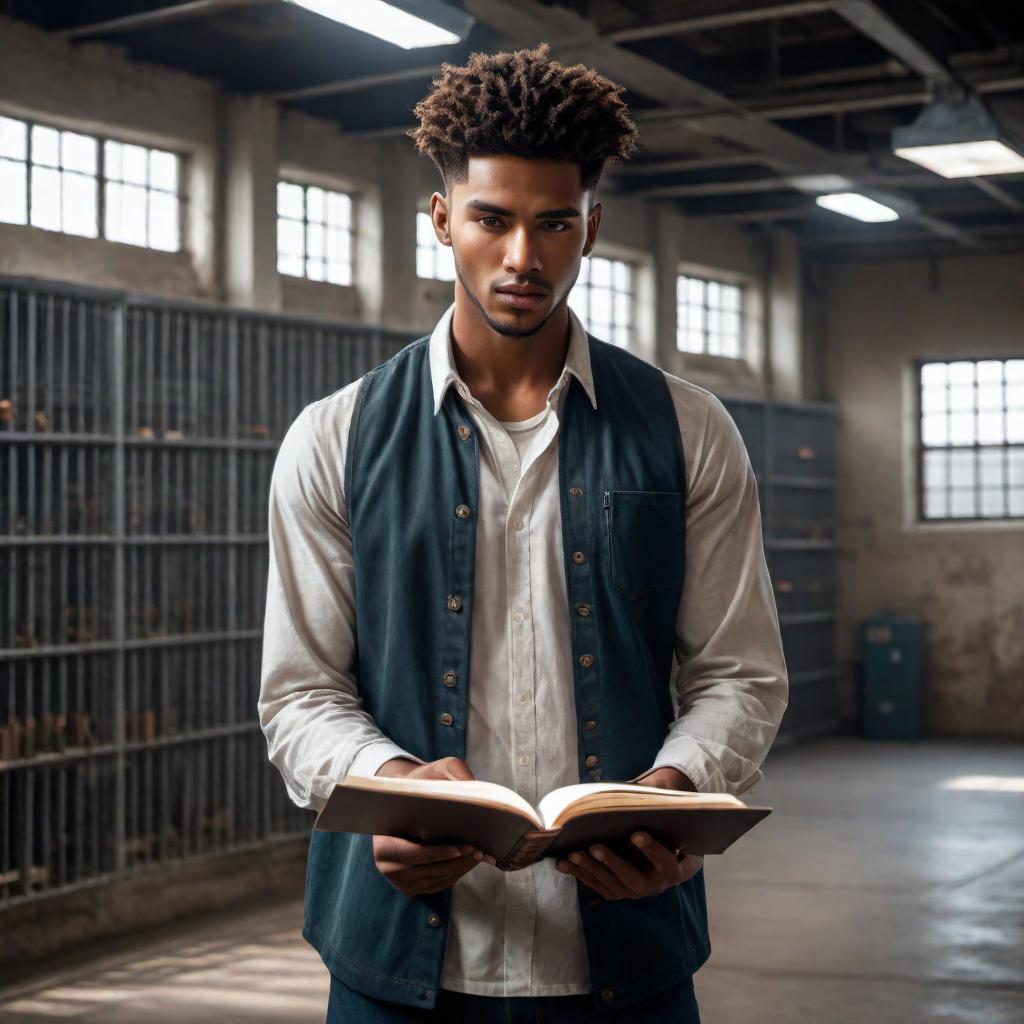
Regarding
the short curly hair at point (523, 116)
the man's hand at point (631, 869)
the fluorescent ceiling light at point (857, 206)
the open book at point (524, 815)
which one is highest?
the fluorescent ceiling light at point (857, 206)

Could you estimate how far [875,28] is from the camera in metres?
6.64

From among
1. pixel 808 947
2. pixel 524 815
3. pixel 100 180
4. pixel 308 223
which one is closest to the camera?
pixel 524 815

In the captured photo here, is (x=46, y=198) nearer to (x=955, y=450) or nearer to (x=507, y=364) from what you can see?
(x=507, y=364)

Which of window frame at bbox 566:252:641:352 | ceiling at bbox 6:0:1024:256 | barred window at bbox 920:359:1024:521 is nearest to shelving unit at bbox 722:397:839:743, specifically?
barred window at bbox 920:359:1024:521

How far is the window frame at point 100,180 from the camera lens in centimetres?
667

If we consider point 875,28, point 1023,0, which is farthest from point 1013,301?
point 875,28

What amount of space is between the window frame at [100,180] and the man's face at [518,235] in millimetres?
5302

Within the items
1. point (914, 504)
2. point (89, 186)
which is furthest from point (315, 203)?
point (914, 504)

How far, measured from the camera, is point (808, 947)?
241 inches

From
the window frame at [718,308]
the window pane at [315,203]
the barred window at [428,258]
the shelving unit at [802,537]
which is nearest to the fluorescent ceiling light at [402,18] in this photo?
the window pane at [315,203]

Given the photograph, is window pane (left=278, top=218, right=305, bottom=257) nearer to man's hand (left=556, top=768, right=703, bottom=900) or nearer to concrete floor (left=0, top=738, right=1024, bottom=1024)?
concrete floor (left=0, top=738, right=1024, bottom=1024)

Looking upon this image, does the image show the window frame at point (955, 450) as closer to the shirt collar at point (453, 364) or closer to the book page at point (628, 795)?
the shirt collar at point (453, 364)

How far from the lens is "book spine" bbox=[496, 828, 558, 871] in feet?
5.01

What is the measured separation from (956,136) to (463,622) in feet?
20.3
